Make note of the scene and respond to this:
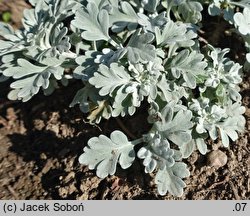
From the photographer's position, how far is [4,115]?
3.05 m

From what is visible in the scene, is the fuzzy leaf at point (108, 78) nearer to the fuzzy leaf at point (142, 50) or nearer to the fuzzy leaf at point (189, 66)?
the fuzzy leaf at point (142, 50)

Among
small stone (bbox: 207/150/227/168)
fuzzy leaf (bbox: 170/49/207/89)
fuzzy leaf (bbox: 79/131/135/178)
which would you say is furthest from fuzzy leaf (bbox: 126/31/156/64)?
small stone (bbox: 207/150/227/168)

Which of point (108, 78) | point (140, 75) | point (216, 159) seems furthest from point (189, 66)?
point (216, 159)

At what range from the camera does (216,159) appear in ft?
8.48

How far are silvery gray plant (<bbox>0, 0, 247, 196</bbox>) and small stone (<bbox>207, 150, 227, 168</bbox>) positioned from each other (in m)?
0.12

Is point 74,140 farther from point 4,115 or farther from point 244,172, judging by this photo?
point 244,172

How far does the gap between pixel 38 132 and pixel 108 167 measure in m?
0.70

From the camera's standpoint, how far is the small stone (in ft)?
8.48

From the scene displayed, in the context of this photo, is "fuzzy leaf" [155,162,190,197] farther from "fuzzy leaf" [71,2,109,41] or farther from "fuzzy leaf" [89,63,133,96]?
"fuzzy leaf" [71,2,109,41]

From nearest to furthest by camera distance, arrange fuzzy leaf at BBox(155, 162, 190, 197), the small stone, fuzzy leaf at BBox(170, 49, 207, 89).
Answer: fuzzy leaf at BBox(155, 162, 190, 197) → fuzzy leaf at BBox(170, 49, 207, 89) → the small stone

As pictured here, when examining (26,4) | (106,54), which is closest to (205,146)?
(106,54)

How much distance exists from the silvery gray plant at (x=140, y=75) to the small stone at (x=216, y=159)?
12 cm

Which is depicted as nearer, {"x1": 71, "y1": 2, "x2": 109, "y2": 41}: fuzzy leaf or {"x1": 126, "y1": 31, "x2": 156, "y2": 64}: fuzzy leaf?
{"x1": 126, "y1": 31, "x2": 156, "y2": 64}: fuzzy leaf

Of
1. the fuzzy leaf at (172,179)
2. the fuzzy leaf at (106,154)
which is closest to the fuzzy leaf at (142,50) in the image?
the fuzzy leaf at (106,154)
